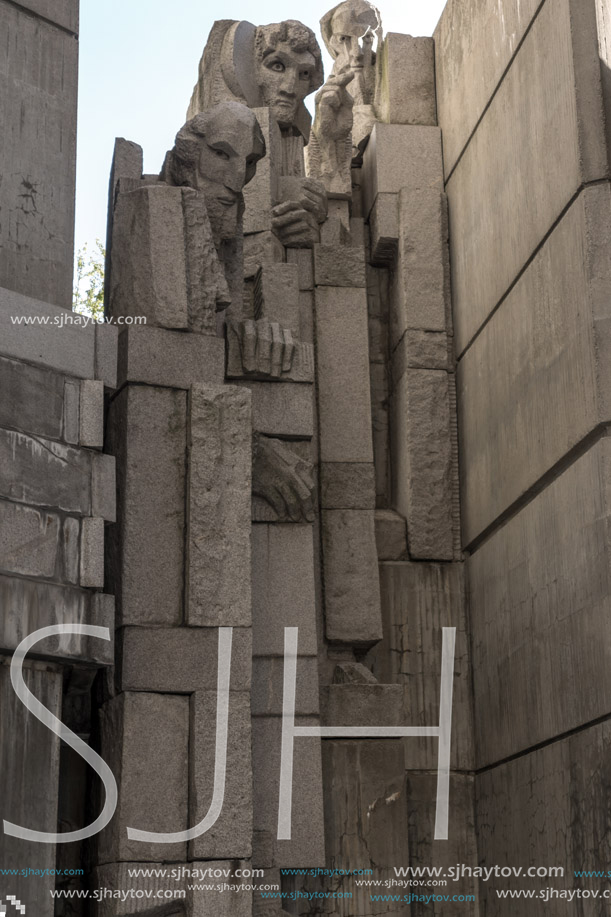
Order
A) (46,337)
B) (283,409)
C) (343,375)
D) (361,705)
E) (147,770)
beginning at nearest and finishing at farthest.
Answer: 1. (147,770)
2. (46,337)
3. (361,705)
4. (283,409)
5. (343,375)

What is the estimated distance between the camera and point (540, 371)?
7.94 meters

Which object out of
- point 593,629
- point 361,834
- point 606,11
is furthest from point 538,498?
point 606,11

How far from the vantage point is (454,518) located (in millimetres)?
9367

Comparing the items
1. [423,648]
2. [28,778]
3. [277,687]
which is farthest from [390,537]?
[28,778]

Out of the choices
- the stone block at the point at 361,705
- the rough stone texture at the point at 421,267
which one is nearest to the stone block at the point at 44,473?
the stone block at the point at 361,705

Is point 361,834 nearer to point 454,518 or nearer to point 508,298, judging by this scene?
point 454,518

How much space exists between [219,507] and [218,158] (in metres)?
2.40

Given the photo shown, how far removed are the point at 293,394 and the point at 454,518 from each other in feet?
5.80

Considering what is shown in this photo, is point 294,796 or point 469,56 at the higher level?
point 469,56

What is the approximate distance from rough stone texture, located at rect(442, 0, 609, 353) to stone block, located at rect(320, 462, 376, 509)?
1.27 meters

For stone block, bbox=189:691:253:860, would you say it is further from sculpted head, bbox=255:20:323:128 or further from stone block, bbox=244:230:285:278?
sculpted head, bbox=255:20:323:128

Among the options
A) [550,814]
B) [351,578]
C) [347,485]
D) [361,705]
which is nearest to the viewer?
[550,814]

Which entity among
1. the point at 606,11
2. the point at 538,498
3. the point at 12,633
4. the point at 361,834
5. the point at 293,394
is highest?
the point at 606,11

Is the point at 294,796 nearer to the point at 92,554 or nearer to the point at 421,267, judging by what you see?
the point at 92,554
